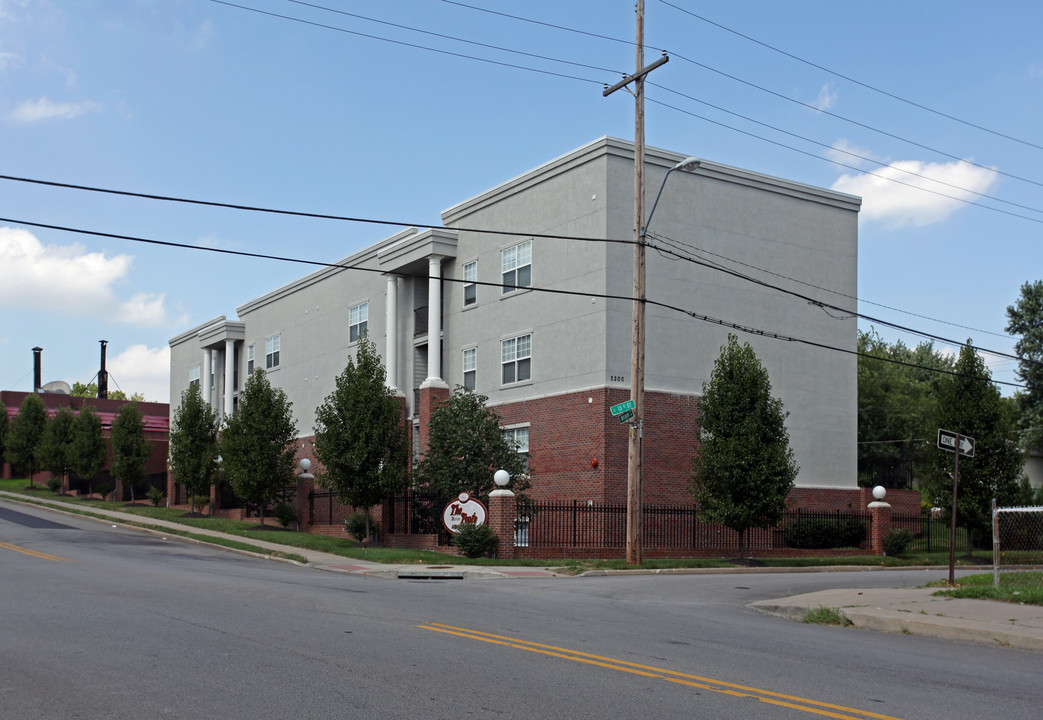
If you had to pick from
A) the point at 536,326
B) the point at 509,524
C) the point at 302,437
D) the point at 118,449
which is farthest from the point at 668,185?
the point at 118,449

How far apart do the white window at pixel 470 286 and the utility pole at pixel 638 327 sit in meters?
12.0

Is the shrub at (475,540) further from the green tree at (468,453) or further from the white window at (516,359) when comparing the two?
the white window at (516,359)

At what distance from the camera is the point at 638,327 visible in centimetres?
2566

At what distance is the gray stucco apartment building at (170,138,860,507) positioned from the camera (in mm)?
32031

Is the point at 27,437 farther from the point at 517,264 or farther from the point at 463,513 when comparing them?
the point at 463,513

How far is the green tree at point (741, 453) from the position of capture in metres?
28.8

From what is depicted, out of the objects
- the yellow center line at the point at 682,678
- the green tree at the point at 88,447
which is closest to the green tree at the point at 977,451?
the yellow center line at the point at 682,678

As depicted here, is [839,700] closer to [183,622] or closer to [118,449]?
[183,622]

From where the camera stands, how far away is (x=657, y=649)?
443 inches

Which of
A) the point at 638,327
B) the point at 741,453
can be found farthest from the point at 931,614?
the point at 741,453

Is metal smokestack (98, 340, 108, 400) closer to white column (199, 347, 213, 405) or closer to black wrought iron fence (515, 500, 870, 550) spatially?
white column (199, 347, 213, 405)

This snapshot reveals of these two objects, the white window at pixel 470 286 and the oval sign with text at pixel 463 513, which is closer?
the oval sign with text at pixel 463 513

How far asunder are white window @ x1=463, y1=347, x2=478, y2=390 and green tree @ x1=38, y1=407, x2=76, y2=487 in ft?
93.4

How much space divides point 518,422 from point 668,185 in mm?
9213
